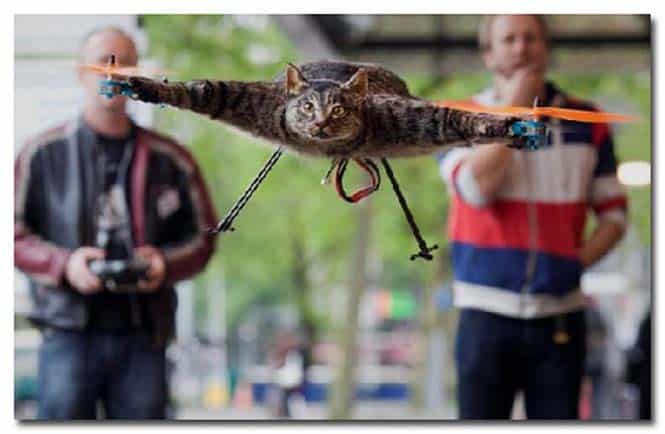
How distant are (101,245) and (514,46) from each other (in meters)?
0.65

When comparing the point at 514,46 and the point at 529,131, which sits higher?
the point at 514,46

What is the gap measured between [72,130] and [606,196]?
0.75 meters

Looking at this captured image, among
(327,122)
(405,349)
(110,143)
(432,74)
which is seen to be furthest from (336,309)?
(327,122)

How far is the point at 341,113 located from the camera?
2.02ft

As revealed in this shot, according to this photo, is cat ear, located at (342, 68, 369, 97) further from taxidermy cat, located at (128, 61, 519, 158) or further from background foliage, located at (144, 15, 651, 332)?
background foliage, located at (144, 15, 651, 332)

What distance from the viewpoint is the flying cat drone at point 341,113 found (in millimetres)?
599

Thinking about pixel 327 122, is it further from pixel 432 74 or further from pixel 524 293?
pixel 432 74

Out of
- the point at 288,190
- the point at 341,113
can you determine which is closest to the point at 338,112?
the point at 341,113

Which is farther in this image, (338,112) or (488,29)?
(488,29)

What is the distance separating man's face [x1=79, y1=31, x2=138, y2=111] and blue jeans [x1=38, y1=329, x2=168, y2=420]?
320 mm

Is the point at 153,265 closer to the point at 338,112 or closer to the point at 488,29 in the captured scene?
the point at 488,29

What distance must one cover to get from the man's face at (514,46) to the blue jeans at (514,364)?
0.32 m

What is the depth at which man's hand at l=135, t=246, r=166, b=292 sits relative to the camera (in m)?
1.58

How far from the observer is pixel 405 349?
222 centimetres
